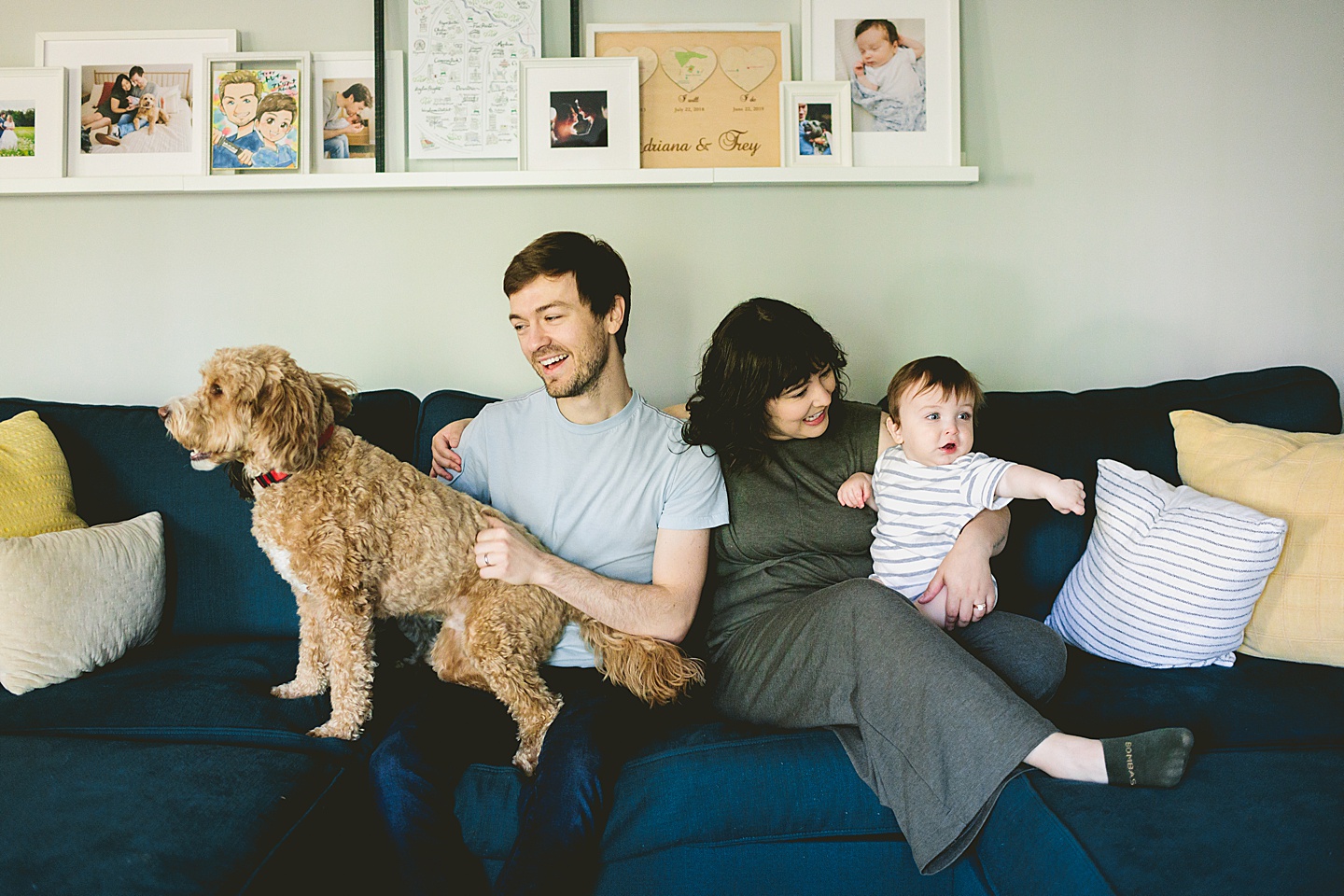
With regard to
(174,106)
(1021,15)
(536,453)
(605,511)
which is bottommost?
(605,511)

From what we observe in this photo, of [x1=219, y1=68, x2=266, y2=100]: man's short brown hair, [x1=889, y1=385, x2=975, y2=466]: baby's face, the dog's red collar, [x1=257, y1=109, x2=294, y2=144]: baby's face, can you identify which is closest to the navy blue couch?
[x1=889, y1=385, x2=975, y2=466]: baby's face

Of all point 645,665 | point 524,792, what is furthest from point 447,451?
point 524,792

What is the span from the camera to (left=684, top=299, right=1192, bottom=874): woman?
53.3 inches

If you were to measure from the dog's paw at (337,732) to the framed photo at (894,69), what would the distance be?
6.33 ft

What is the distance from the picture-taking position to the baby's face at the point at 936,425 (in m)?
1.81

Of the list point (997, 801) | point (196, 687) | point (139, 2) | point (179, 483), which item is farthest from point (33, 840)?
point (139, 2)

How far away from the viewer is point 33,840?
4.03 feet

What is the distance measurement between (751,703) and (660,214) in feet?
4.72

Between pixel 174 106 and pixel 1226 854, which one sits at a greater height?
pixel 174 106

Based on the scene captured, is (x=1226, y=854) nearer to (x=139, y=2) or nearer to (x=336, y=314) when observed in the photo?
(x=336, y=314)

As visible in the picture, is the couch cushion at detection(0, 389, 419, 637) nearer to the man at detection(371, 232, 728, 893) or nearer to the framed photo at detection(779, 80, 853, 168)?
the man at detection(371, 232, 728, 893)

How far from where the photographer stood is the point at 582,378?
1836 mm

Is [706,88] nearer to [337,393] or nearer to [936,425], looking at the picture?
[936,425]

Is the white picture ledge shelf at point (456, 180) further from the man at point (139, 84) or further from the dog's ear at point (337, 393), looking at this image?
the dog's ear at point (337, 393)
